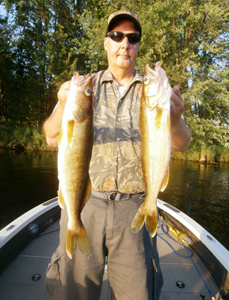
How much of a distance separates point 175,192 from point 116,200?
33.8ft

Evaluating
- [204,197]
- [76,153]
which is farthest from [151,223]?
[204,197]

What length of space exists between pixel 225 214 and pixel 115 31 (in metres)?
9.31

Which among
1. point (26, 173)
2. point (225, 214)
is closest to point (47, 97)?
point (26, 173)

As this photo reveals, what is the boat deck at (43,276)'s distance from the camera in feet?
10.2

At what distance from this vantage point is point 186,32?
Answer: 19859mm

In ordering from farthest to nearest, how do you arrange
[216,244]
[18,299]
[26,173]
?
[26,173] < [216,244] < [18,299]

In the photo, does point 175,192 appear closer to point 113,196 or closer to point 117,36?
point 113,196

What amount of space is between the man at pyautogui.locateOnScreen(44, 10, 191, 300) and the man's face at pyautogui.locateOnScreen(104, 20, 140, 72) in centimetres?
1

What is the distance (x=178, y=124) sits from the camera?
2.33 metres

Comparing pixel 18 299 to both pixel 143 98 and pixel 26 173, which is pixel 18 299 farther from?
pixel 26 173

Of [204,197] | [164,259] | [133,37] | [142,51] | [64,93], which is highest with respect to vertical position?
[142,51]

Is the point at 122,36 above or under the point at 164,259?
above

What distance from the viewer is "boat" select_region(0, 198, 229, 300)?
3.15 meters

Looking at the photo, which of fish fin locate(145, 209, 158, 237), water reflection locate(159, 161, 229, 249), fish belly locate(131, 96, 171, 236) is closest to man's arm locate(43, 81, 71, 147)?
fish belly locate(131, 96, 171, 236)
